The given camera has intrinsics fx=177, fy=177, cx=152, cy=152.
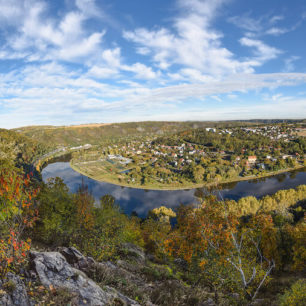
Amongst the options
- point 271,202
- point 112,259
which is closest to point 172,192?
point 271,202

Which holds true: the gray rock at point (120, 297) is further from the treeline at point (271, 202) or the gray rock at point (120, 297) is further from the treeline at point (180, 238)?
the treeline at point (271, 202)

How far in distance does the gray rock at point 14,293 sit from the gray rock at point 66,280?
64 cm

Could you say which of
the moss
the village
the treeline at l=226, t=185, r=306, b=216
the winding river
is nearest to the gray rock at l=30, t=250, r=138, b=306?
the moss

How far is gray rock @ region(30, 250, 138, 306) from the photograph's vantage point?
5.32 meters

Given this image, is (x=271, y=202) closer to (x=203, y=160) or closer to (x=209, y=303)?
(x=209, y=303)

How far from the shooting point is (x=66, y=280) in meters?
5.80

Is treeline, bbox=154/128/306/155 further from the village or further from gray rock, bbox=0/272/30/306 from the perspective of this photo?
gray rock, bbox=0/272/30/306

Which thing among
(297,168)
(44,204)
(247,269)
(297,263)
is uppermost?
(44,204)

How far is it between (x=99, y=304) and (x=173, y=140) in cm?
19215

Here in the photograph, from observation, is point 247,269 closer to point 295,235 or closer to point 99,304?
point 99,304

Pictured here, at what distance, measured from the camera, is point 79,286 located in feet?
18.7

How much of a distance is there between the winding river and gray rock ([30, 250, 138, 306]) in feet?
168

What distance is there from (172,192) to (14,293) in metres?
72.6

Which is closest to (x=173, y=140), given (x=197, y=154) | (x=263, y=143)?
(x=197, y=154)
